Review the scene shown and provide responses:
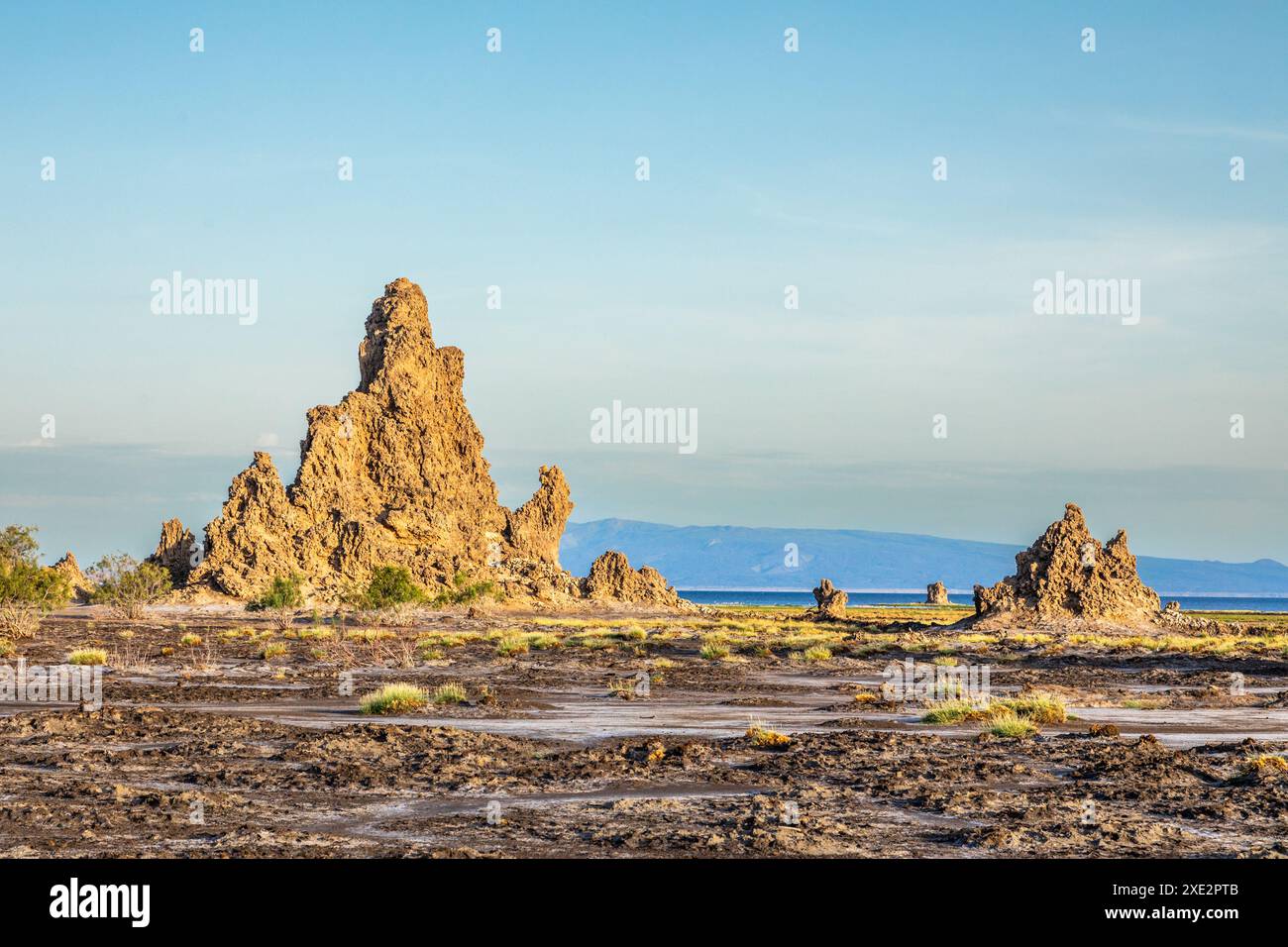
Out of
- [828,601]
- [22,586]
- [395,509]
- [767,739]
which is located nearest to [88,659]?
[22,586]

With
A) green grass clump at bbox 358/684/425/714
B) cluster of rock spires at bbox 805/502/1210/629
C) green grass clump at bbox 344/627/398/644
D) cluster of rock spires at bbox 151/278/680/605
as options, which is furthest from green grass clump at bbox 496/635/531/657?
cluster of rock spires at bbox 151/278/680/605

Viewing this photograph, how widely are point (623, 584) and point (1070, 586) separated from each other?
117 ft

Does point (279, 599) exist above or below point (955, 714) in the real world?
above

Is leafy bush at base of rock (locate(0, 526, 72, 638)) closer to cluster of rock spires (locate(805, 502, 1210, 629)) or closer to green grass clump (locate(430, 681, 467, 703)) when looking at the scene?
green grass clump (locate(430, 681, 467, 703))

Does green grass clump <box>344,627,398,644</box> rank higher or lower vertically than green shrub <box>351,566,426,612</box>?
lower

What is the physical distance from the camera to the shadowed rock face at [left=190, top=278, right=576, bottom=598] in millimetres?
81438

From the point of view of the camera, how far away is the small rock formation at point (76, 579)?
85500 millimetres

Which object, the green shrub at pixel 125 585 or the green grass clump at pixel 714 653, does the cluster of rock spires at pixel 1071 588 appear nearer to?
the green grass clump at pixel 714 653

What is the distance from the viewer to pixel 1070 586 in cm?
6256

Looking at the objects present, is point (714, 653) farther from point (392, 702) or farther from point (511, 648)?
point (392, 702)

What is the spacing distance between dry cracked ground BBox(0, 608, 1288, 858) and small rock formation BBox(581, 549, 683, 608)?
52.5m

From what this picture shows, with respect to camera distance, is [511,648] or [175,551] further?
[175,551]
